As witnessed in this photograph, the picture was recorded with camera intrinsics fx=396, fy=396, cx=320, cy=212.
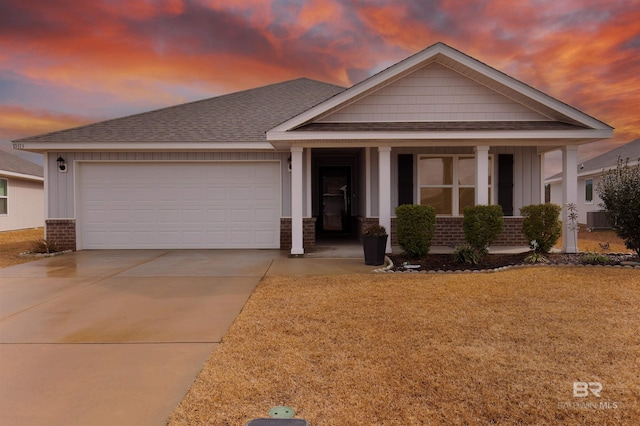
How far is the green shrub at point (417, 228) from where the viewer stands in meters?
8.97

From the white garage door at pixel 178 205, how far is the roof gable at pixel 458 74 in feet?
8.42

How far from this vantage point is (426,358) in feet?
12.0

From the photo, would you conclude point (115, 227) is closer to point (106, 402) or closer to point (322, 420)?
point (106, 402)

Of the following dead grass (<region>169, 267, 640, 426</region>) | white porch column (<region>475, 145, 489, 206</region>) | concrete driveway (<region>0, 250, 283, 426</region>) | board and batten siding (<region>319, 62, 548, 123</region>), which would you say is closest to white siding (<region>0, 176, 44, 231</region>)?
concrete driveway (<region>0, 250, 283, 426</region>)

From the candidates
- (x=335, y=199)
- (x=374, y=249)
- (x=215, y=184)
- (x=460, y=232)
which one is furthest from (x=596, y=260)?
(x=215, y=184)

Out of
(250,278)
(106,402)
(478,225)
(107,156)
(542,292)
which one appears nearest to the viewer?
(106,402)

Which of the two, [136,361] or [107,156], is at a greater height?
[107,156]

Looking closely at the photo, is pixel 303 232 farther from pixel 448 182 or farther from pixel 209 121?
pixel 209 121

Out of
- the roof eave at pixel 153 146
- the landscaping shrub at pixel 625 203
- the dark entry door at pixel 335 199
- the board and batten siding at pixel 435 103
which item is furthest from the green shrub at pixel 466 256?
the dark entry door at pixel 335 199

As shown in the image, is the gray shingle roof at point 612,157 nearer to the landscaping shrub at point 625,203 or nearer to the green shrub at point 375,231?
the landscaping shrub at point 625,203

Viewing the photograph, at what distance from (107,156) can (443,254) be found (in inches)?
389

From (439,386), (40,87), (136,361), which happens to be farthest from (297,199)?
(40,87)

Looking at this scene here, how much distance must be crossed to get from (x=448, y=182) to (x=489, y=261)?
3375 millimetres

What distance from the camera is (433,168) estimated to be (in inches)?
462
